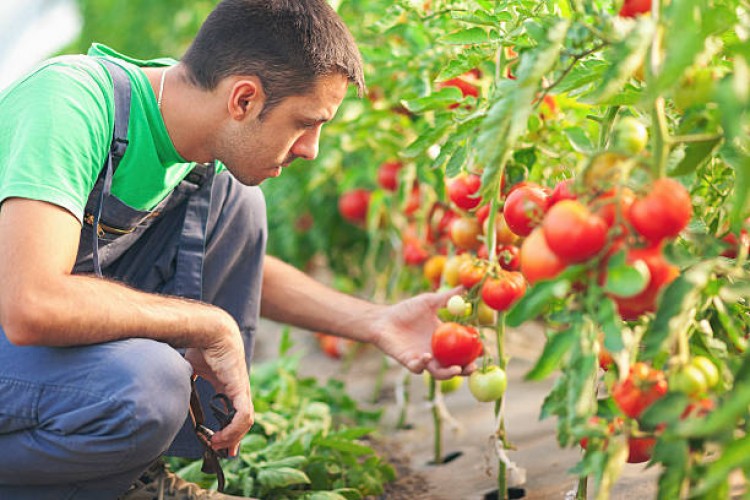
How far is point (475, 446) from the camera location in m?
2.35

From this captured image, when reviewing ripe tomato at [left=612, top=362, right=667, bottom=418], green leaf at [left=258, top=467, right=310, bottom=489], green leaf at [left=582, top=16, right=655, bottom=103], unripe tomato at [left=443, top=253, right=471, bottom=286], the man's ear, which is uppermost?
green leaf at [left=582, top=16, right=655, bottom=103]

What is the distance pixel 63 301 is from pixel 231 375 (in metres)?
0.37

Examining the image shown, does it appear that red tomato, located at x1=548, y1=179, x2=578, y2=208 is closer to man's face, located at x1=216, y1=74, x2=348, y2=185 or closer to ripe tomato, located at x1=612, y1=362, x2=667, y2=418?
ripe tomato, located at x1=612, y1=362, x2=667, y2=418

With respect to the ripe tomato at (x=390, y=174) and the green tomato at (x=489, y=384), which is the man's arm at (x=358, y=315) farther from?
the ripe tomato at (x=390, y=174)

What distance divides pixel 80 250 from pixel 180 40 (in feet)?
14.5

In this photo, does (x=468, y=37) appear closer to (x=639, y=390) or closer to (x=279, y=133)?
(x=279, y=133)

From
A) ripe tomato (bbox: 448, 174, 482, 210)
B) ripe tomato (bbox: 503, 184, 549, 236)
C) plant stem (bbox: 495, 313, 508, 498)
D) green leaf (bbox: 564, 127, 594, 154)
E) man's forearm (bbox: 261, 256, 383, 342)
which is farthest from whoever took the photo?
man's forearm (bbox: 261, 256, 383, 342)

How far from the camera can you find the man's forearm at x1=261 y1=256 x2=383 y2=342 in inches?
83.1

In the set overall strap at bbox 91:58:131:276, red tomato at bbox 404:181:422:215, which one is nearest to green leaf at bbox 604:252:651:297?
overall strap at bbox 91:58:131:276

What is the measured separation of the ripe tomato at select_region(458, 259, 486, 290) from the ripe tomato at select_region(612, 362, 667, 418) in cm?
66

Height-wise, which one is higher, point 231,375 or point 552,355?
point 552,355

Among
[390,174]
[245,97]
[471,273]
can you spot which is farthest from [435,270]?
[245,97]

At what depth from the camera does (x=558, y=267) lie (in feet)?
3.57

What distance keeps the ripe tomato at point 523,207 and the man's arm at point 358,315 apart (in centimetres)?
48
